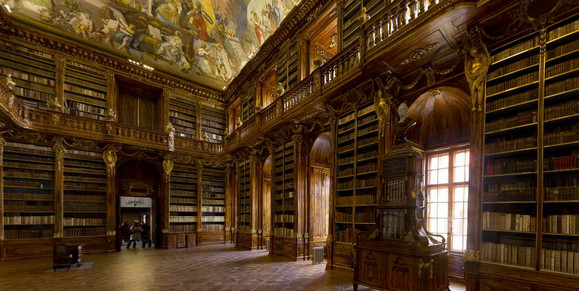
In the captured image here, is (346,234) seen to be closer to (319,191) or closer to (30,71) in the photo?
(319,191)

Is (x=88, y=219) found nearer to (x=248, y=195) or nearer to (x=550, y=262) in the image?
(x=248, y=195)

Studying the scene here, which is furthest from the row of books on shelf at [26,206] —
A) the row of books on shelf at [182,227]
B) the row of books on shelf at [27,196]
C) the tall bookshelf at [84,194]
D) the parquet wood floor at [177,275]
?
the row of books on shelf at [182,227]

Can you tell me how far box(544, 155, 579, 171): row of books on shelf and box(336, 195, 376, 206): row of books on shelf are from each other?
288cm

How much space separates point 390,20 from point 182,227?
11.1m

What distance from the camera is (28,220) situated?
8.71 metres

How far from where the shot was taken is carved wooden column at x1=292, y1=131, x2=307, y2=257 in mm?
8055

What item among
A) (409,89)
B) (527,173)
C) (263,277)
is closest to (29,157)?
(263,277)

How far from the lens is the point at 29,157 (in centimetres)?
901

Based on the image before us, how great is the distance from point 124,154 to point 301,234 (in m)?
7.78

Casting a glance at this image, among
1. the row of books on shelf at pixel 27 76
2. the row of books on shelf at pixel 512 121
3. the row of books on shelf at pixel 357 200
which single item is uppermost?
the row of books on shelf at pixel 27 76

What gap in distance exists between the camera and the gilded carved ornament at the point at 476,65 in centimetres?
407

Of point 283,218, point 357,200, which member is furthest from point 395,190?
point 283,218

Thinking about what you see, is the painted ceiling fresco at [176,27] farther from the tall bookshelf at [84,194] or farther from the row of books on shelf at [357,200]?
the row of books on shelf at [357,200]

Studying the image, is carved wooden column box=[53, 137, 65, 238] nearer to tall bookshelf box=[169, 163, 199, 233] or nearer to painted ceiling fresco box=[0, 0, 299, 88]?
tall bookshelf box=[169, 163, 199, 233]
